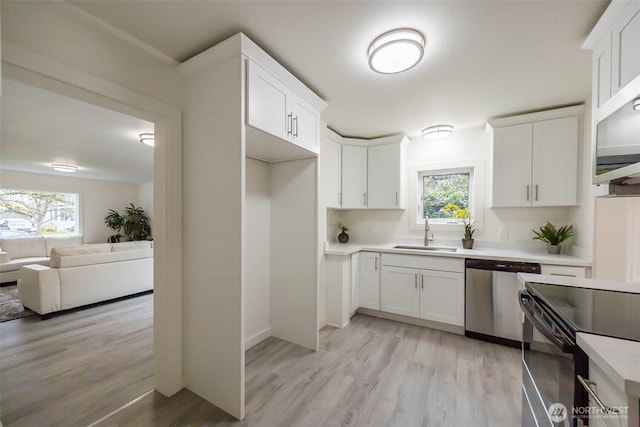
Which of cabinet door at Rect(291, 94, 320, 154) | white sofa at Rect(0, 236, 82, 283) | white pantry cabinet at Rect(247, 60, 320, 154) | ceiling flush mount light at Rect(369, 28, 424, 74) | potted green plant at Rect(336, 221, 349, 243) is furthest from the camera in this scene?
white sofa at Rect(0, 236, 82, 283)

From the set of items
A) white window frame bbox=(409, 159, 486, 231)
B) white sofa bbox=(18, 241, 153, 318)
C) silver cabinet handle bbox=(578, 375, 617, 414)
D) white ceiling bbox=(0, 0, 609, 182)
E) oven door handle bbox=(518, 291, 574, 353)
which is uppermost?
white ceiling bbox=(0, 0, 609, 182)

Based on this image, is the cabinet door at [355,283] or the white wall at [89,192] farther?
the white wall at [89,192]

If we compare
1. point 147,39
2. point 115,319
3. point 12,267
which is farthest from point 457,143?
point 12,267

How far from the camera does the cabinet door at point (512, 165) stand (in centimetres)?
272

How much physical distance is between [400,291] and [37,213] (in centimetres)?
865

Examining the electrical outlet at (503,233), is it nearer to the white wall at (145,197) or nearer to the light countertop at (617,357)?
the light countertop at (617,357)

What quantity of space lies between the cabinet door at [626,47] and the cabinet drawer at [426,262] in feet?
6.11

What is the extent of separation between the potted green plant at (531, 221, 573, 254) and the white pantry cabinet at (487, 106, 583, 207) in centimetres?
30

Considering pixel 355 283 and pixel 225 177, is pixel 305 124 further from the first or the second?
pixel 355 283

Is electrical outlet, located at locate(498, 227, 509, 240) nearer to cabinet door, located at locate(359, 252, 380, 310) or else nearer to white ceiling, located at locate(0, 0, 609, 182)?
white ceiling, located at locate(0, 0, 609, 182)

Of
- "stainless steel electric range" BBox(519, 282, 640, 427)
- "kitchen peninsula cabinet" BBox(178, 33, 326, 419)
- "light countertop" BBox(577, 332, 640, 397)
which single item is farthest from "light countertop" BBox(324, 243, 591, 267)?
"light countertop" BBox(577, 332, 640, 397)

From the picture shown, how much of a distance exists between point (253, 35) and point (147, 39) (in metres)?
0.70

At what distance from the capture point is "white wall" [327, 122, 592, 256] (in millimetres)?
2811

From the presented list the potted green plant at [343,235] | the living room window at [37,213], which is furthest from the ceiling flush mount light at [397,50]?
the living room window at [37,213]
